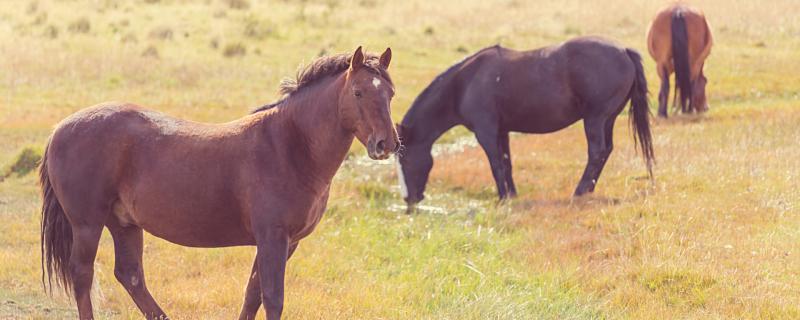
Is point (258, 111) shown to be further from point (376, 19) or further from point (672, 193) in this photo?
point (376, 19)

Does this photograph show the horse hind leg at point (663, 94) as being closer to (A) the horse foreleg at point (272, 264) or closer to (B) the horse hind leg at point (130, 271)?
(B) the horse hind leg at point (130, 271)

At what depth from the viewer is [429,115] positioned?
12.1m

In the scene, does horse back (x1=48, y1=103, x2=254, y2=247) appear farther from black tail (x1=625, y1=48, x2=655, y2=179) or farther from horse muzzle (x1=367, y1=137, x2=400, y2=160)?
black tail (x1=625, y1=48, x2=655, y2=179)

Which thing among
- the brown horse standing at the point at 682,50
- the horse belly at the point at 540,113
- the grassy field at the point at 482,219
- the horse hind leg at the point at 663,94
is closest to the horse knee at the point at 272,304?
the grassy field at the point at 482,219

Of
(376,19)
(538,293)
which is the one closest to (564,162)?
(538,293)

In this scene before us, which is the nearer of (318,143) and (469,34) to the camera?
(318,143)

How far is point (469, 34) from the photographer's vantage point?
97.2ft

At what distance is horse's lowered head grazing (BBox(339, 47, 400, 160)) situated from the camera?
208 inches

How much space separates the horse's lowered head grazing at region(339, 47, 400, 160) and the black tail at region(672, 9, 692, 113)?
37.3 ft

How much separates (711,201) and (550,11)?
24.6m

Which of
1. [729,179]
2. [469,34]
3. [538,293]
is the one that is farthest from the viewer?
[469,34]

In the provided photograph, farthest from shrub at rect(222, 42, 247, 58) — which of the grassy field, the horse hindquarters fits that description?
the horse hindquarters

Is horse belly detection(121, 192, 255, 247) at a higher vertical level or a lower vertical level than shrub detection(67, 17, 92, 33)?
higher

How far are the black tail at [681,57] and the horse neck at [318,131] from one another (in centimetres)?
1129
